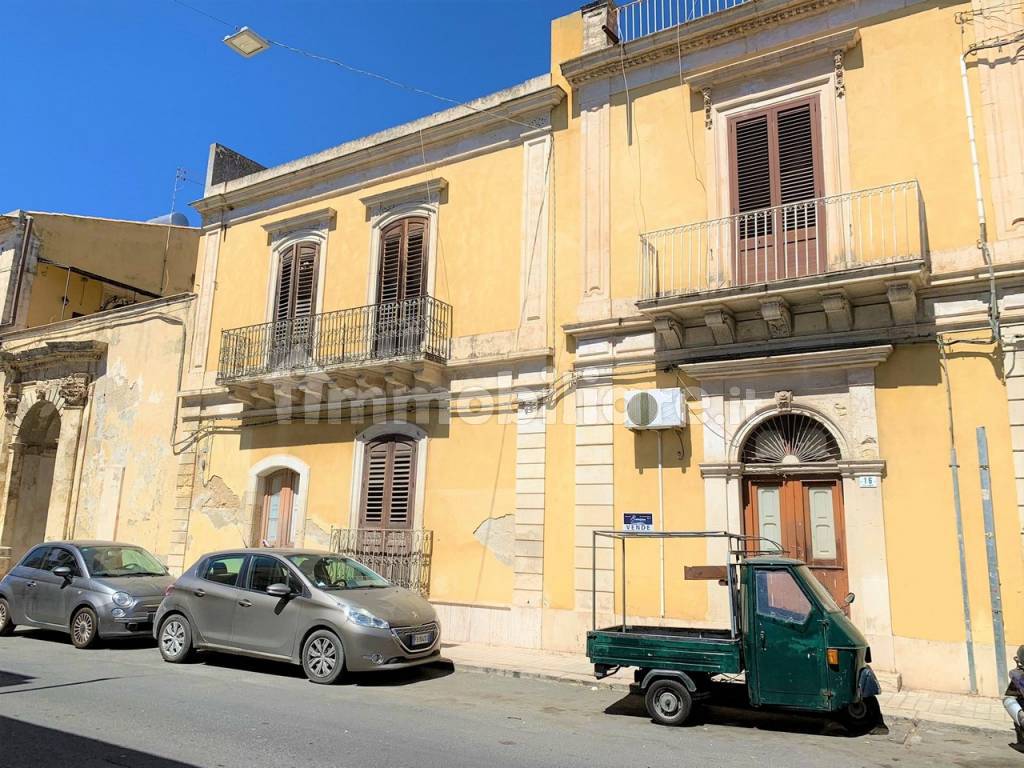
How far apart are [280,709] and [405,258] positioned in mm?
8771

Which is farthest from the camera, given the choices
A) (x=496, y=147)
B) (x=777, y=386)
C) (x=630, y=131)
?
(x=496, y=147)

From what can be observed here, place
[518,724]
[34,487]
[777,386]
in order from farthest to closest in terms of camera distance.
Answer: [34,487] → [777,386] → [518,724]

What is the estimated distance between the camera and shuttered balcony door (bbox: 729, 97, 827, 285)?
10336mm

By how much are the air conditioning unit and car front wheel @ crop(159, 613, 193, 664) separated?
639 cm

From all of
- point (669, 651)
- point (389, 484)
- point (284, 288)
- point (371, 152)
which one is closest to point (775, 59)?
point (371, 152)

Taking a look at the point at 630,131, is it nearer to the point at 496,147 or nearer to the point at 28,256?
the point at 496,147

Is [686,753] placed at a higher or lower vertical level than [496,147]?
lower

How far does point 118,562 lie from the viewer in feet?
39.1

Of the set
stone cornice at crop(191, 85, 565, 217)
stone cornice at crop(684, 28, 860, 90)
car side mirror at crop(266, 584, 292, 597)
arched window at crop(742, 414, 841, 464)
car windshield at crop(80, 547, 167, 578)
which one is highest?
stone cornice at crop(191, 85, 565, 217)

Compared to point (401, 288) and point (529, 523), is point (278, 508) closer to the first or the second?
point (401, 288)

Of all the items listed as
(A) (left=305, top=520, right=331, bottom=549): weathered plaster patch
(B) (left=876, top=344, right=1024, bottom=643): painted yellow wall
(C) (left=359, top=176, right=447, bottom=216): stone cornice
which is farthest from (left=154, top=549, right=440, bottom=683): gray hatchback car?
(C) (left=359, top=176, right=447, bottom=216): stone cornice

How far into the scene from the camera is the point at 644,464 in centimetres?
1100

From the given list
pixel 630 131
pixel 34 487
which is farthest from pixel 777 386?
pixel 34 487

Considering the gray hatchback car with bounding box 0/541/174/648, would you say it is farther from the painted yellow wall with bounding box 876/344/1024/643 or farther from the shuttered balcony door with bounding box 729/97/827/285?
the painted yellow wall with bounding box 876/344/1024/643
